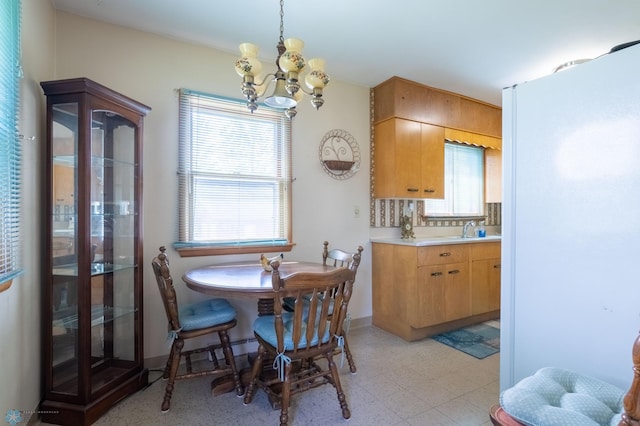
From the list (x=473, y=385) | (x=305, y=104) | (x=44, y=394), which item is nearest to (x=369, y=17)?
(x=305, y=104)

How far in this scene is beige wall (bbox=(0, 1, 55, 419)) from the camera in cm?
150

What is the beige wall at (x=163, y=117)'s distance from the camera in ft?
7.43

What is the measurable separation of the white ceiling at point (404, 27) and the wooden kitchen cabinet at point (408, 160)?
0.60m

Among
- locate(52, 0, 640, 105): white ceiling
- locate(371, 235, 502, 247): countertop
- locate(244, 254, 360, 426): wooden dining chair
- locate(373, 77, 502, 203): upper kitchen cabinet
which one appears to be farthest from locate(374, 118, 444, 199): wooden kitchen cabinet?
locate(244, 254, 360, 426): wooden dining chair

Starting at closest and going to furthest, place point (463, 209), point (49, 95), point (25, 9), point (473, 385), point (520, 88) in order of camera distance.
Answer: point (520, 88)
point (25, 9)
point (49, 95)
point (473, 385)
point (463, 209)

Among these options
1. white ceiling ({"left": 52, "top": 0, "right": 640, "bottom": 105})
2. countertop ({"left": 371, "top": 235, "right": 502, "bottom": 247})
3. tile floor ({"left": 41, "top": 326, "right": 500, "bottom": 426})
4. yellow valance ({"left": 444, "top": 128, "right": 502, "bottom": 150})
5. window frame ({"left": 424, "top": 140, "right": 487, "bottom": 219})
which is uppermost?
white ceiling ({"left": 52, "top": 0, "right": 640, "bottom": 105})

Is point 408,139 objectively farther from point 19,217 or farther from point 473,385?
point 19,217

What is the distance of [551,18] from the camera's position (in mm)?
2281

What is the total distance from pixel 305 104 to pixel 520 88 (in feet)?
6.39

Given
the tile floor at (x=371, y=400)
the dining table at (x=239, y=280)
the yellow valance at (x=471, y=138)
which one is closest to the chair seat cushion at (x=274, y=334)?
the dining table at (x=239, y=280)

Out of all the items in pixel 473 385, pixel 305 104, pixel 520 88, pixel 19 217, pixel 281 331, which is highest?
pixel 305 104

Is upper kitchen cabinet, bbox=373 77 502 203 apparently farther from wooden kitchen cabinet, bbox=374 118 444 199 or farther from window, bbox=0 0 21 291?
window, bbox=0 0 21 291

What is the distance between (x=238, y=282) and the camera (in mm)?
1955

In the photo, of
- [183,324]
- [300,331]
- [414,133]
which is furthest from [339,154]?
[183,324]
